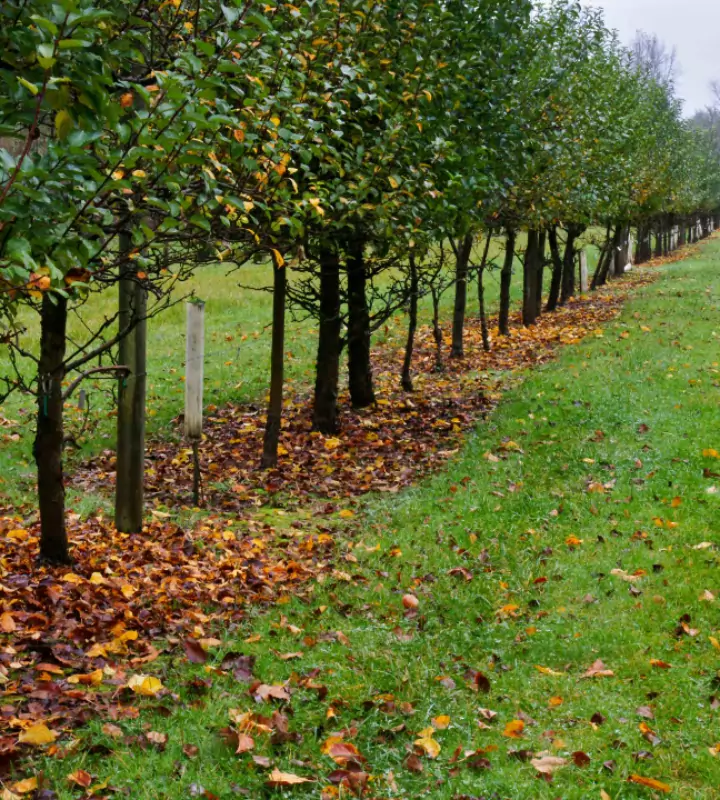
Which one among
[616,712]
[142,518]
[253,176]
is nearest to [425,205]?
[253,176]

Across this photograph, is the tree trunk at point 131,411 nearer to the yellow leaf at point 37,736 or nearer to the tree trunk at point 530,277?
the yellow leaf at point 37,736

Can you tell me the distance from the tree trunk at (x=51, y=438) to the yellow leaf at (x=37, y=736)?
2.61 m

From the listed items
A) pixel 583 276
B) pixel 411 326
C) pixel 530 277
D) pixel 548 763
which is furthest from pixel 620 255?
pixel 548 763

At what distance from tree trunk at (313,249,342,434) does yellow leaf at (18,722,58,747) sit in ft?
28.9

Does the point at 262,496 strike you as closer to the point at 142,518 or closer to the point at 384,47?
the point at 142,518

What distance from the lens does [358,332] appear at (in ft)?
46.2

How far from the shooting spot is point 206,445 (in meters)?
12.8

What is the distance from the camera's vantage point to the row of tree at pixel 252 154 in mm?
3256

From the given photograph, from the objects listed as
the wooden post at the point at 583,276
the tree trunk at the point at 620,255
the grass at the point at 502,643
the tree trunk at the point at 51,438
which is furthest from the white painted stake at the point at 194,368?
the tree trunk at the point at 620,255

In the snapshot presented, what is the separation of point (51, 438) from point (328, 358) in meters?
6.65

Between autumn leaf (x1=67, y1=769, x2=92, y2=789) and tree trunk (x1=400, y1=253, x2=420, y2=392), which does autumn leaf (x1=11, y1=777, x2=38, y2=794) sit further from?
tree trunk (x1=400, y1=253, x2=420, y2=392)

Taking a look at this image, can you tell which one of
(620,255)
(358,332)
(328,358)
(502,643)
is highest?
(620,255)

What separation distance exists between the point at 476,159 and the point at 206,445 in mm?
5961

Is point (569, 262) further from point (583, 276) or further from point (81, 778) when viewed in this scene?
point (81, 778)
